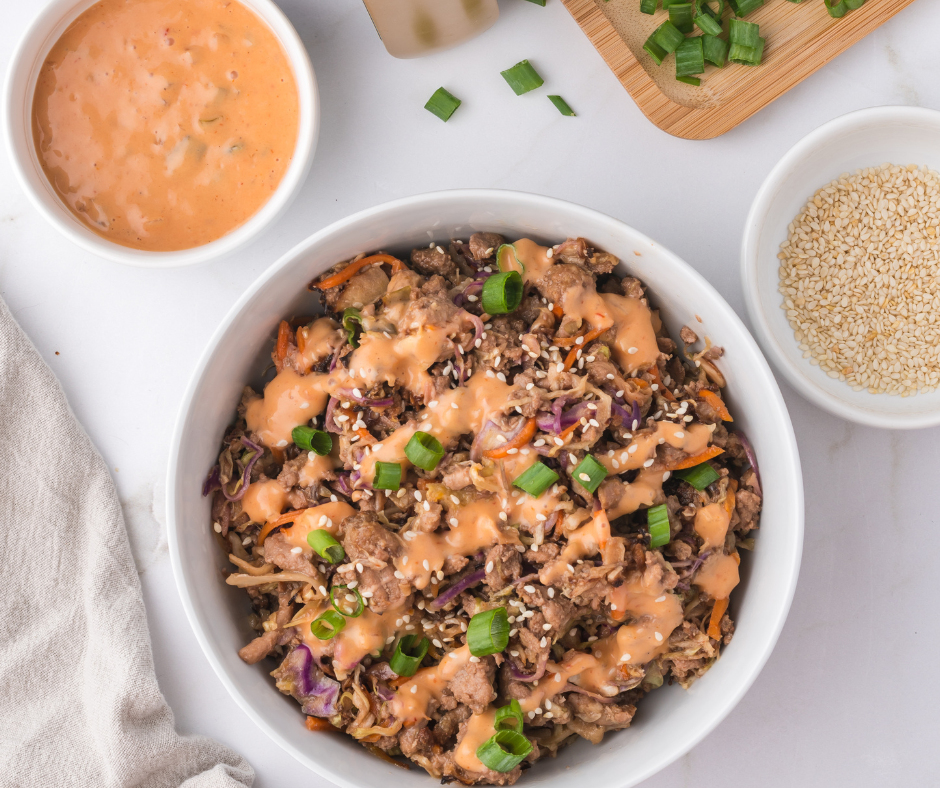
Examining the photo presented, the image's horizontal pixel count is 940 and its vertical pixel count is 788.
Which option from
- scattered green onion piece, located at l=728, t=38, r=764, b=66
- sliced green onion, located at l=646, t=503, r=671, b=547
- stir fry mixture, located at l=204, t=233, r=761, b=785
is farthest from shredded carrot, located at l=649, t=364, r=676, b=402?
scattered green onion piece, located at l=728, t=38, r=764, b=66

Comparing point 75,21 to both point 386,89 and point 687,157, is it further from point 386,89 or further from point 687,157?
point 687,157

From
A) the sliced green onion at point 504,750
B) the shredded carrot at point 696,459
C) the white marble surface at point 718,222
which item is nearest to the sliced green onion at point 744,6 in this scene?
the white marble surface at point 718,222

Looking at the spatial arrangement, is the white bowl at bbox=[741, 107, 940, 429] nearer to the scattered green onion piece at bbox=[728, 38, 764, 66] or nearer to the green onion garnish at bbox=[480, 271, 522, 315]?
the scattered green onion piece at bbox=[728, 38, 764, 66]

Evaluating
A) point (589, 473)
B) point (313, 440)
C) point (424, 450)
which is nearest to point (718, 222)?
point (589, 473)

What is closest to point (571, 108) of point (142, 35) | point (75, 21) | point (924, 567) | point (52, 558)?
point (142, 35)

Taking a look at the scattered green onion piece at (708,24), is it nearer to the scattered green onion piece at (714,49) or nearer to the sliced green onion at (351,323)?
the scattered green onion piece at (714,49)

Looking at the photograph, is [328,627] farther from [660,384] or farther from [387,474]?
[660,384]
